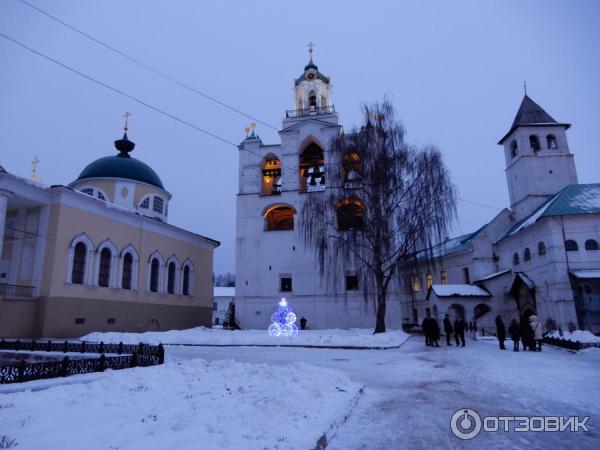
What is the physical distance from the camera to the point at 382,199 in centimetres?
2292

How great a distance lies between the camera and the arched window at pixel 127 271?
2736 centimetres

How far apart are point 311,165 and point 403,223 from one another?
15.5 meters

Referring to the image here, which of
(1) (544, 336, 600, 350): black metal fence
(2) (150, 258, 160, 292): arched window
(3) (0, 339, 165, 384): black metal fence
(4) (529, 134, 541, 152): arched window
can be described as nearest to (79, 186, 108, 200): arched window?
(2) (150, 258, 160, 292): arched window

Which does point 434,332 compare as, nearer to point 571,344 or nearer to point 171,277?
point 571,344

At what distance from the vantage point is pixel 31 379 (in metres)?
8.38

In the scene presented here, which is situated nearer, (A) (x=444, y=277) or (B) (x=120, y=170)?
(B) (x=120, y=170)

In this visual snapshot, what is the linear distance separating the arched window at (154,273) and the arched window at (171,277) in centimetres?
145

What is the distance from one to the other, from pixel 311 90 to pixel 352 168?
61.3 ft

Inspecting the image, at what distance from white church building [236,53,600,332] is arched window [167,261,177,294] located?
5.25 m

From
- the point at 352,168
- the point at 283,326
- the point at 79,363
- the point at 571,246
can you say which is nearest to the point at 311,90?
the point at 352,168

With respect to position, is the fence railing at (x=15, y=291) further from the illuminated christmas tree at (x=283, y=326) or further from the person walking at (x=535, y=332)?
the person walking at (x=535, y=332)

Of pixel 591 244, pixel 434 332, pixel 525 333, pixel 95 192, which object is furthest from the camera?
pixel 95 192

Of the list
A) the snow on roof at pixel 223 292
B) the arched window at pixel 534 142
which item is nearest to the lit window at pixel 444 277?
the arched window at pixel 534 142

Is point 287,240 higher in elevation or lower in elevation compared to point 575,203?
lower
